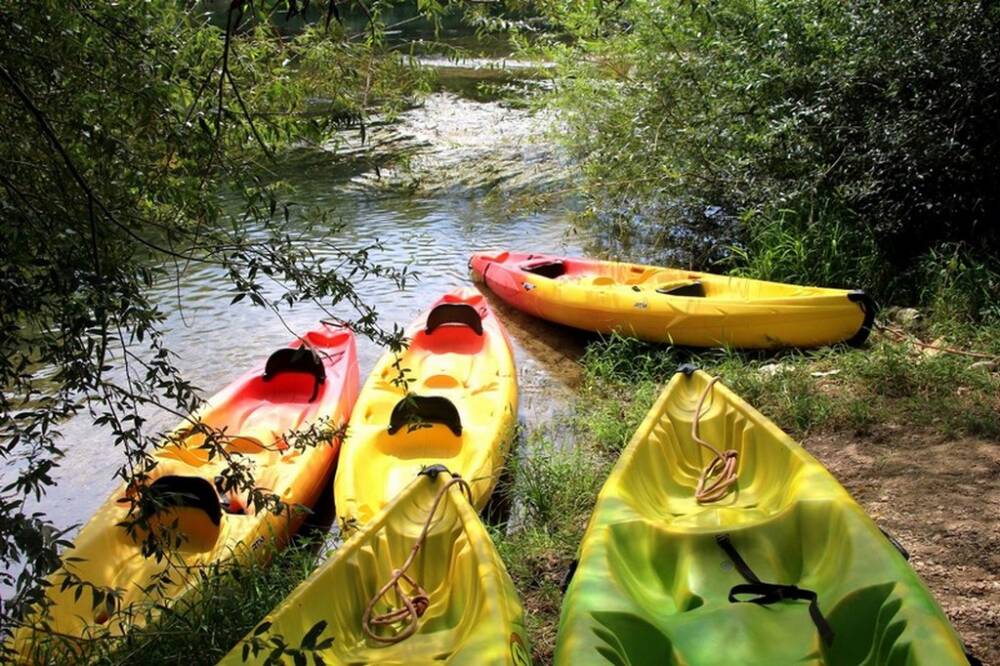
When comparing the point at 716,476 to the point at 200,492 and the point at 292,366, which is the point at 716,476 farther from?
the point at 292,366

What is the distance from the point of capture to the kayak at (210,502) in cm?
270

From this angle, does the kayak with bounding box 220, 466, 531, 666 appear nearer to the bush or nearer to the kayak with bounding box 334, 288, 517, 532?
the kayak with bounding box 334, 288, 517, 532

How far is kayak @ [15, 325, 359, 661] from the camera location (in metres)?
2.70

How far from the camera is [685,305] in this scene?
18.4 ft

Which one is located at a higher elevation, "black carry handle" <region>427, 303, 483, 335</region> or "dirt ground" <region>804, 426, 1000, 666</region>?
"black carry handle" <region>427, 303, 483, 335</region>

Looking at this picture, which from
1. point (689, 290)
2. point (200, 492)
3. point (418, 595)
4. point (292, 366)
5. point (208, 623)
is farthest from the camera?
point (689, 290)

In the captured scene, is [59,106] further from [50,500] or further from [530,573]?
[50,500]

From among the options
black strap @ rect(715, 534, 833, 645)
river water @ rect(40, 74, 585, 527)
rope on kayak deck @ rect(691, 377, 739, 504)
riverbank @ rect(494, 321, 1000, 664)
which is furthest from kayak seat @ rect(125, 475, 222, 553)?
black strap @ rect(715, 534, 833, 645)

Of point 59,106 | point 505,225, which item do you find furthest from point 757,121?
point 59,106

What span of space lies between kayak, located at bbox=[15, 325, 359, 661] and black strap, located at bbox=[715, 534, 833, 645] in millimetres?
1366

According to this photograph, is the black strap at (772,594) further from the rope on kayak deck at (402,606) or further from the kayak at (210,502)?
the kayak at (210,502)

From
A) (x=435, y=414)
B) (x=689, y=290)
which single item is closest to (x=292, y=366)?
(x=435, y=414)

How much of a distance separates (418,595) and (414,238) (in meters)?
6.16

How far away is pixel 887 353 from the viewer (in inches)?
181
